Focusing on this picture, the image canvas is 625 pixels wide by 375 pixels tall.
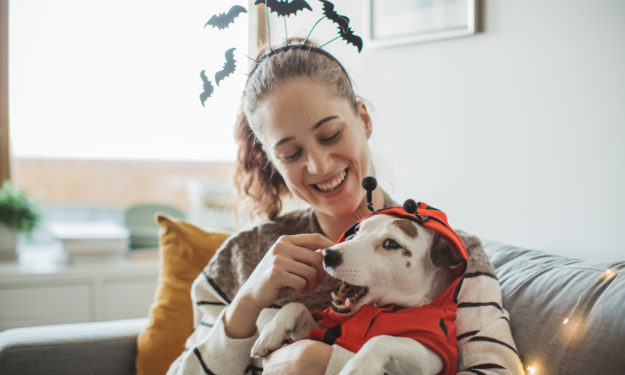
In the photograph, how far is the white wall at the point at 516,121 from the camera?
113cm

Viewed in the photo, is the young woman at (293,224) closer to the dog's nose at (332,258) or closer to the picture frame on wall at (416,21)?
the dog's nose at (332,258)

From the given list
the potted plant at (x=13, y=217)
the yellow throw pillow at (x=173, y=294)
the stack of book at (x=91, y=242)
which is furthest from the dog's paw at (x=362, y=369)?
the potted plant at (x=13, y=217)

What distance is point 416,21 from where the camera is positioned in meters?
1.54

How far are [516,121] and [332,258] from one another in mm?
831

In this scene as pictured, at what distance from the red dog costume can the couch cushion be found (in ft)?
0.45

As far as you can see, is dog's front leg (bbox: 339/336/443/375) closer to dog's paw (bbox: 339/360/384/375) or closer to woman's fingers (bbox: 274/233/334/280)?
dog's paw (bbox: 339/360/384/375)

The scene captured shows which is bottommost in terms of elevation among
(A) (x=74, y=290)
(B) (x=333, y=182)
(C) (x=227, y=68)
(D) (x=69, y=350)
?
(A) (x=74, y=290)

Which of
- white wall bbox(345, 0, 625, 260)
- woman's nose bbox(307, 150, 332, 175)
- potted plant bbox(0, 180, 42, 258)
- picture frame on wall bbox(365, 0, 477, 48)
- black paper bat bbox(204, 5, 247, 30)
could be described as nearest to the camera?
woman's nose bbox(307, 150, 332, 175)

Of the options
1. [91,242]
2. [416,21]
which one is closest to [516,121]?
[416,21]

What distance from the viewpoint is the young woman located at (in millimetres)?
809

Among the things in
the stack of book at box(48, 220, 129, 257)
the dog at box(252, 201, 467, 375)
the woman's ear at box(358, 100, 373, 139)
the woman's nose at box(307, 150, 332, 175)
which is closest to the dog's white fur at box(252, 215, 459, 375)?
the dog at box(252, 201, 467, 375)

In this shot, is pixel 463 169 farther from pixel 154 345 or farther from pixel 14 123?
pixel 14 123

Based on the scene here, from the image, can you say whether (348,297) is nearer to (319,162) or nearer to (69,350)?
(319,162)

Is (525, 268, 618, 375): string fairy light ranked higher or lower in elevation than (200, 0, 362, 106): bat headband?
lower
